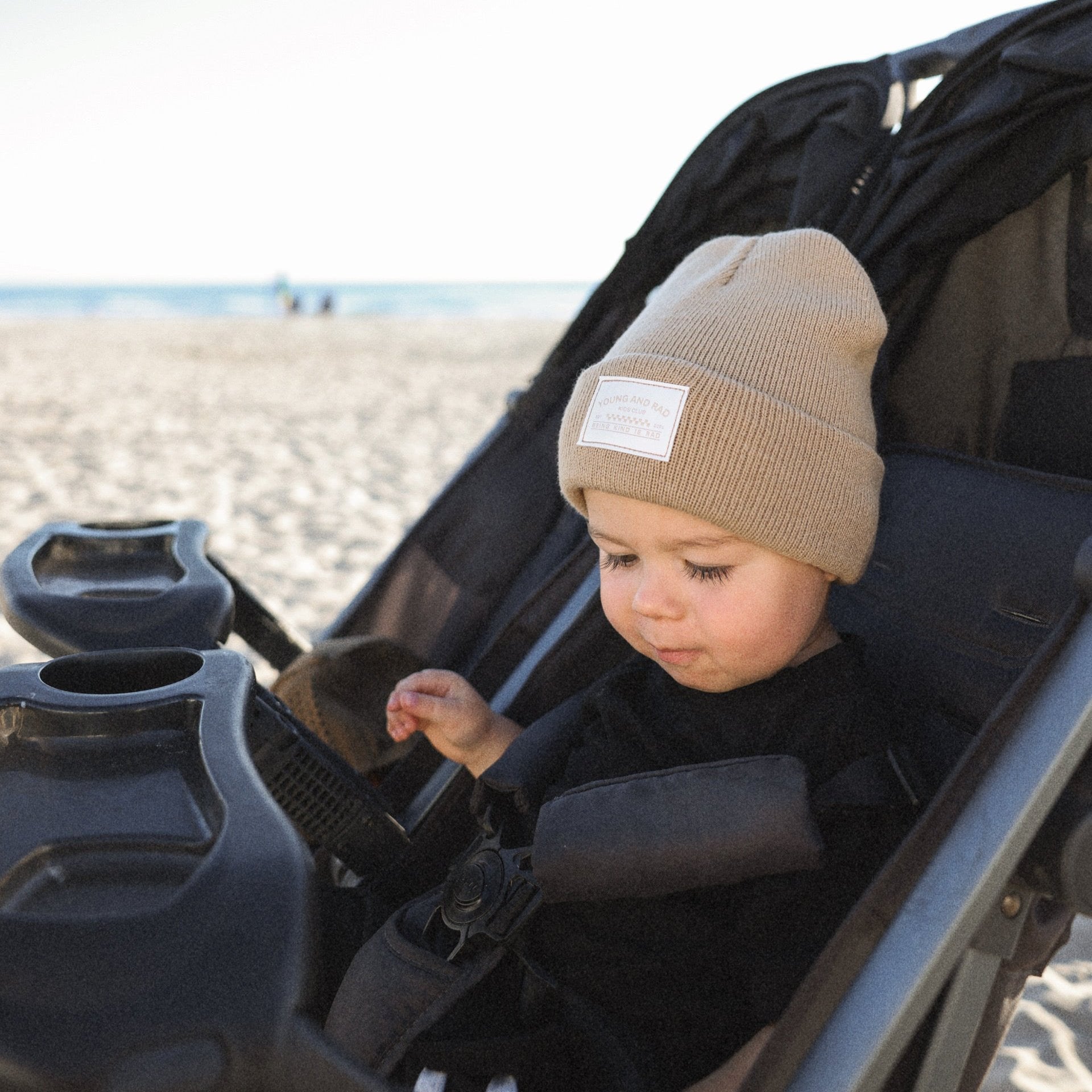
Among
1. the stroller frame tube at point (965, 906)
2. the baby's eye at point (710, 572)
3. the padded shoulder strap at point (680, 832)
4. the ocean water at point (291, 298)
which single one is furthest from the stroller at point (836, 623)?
the ocean water at point (291, 298)

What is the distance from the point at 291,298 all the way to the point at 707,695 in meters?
24.4

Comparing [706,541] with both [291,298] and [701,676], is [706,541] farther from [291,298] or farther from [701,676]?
[291,298]

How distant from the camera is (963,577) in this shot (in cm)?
123

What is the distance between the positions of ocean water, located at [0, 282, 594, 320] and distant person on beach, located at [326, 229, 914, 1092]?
17.6 m

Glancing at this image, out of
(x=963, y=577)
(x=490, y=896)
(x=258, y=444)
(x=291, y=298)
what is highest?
(x=963, y=577)

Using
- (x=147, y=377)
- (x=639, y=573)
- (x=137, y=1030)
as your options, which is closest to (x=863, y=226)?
(x=639, y=573)

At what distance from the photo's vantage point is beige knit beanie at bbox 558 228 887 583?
1.08m

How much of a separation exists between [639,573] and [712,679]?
137 mm

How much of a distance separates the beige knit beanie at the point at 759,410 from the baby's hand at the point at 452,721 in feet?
1.22

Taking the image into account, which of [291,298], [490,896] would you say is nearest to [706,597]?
[490,896]

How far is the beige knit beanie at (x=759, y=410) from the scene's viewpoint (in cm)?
108

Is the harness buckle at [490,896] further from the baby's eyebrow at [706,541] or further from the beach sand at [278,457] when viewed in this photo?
the beach sand at [278,457]

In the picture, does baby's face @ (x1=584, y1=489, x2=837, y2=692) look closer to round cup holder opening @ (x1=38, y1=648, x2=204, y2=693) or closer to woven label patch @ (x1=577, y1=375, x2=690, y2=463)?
woven label patch @ (x1=577, y1=375, x2=690, y2=463)

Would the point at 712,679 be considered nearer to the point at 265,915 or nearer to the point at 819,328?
the point at 819,328
